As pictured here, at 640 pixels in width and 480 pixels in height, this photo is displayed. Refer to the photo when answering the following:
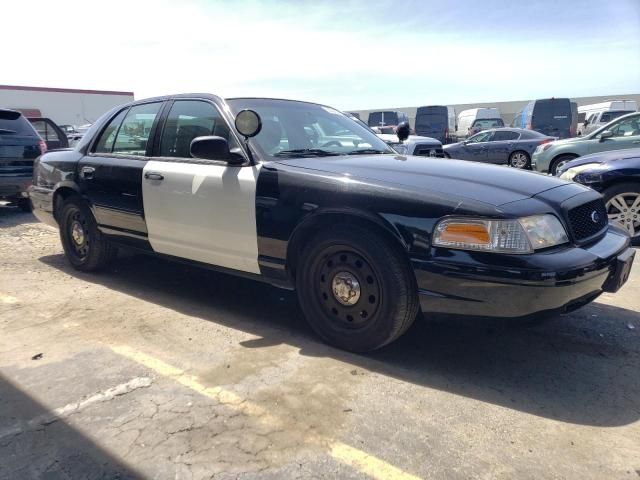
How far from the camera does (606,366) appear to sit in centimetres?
318

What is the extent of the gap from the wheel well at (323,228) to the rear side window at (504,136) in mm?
13459

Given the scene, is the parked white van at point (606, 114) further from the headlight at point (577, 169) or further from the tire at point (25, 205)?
the tire at point (25, 205)

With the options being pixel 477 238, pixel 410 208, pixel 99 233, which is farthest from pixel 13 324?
pixel 477 238

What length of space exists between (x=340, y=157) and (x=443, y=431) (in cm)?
202

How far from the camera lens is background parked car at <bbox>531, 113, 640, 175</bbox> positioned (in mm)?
8688

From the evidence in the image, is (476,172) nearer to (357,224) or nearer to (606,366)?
(357,224)

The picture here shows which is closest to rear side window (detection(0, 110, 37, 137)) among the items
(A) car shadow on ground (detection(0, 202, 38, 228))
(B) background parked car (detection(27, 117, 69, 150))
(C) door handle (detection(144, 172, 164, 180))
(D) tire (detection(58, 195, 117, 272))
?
(B) background parked car (detection(27, 117, 69, 150))

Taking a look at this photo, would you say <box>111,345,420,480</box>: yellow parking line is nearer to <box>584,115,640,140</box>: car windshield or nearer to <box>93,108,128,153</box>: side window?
<box>93,108,128,153</box>: side window

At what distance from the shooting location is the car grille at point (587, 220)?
121 inches

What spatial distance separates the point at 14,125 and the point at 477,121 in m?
19.8

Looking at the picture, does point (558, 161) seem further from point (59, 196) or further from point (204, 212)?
point (59, 196)

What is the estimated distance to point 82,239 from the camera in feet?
16.9

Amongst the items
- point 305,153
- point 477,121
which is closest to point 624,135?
point 305,153

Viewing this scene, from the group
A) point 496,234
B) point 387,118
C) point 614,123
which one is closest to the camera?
point 496,234
